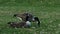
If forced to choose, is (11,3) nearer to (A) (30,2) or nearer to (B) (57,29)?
(A) (30,2)

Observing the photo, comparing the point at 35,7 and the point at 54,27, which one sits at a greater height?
the point at 54,27

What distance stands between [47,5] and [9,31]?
1247 centimetres

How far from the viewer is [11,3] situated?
81.9 feet

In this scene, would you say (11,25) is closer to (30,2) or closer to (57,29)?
(57,29)

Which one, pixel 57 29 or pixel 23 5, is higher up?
pixel 57 29

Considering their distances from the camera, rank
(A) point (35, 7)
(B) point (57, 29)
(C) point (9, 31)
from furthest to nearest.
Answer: (A) point (35, 7), (B) point (57, 29), (C) point (9, 31)

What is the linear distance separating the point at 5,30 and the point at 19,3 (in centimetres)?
1271

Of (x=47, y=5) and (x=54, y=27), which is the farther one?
(x=47, y=5)

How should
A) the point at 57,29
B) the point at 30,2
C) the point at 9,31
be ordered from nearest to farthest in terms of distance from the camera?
the point at 9,31 < the point at 57,29 < the point at 30,2

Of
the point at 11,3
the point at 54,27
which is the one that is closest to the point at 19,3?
the point at 11,3

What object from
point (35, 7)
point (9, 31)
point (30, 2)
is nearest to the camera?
point (9, 31)

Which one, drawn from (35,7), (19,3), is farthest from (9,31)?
(19,3)

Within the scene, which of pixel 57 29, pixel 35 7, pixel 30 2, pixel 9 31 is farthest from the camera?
pixel 30 2

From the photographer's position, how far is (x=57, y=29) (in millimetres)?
12844
